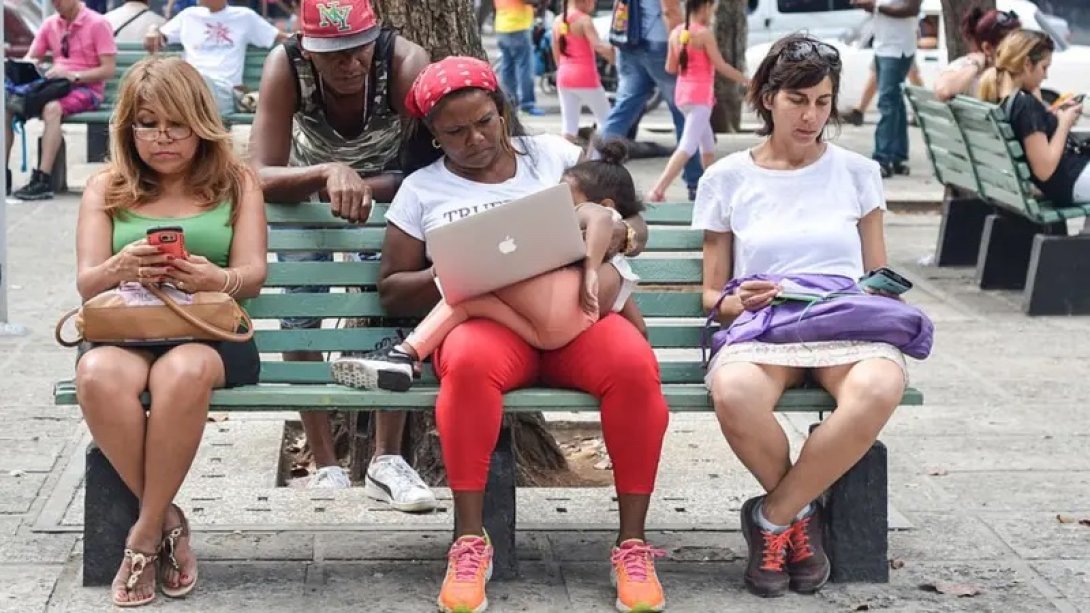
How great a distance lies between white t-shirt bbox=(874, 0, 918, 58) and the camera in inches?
554

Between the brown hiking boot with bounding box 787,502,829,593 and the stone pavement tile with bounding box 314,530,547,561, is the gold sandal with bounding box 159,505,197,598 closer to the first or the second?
the stone pavement tile with bounding box 314,530,547,561

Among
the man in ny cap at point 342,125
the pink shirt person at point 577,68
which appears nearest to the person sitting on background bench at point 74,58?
the pink shirt person at point 577,68

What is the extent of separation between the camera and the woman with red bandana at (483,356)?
4.51 m

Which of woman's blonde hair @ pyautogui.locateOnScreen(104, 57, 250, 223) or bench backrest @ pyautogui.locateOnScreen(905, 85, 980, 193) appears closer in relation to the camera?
woman's blonde hair @ pyautogui.locateOnScreen(104, 57, 250, 223)

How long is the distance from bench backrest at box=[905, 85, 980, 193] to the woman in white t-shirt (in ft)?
15.0

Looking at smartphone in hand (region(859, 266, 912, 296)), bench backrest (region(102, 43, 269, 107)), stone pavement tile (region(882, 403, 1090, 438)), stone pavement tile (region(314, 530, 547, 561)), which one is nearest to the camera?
smartphone in hand (region(859, 266, 912, 296))

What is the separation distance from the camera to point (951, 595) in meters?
4.69

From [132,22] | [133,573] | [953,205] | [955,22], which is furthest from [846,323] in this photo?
[132,22]

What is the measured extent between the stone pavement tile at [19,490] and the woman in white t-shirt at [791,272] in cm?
207

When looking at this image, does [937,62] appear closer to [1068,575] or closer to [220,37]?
[220,37]

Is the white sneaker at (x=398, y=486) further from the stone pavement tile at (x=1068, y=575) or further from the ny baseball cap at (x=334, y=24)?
the stone pavement tile at (x=1068, y=575)

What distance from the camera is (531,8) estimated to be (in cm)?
1836

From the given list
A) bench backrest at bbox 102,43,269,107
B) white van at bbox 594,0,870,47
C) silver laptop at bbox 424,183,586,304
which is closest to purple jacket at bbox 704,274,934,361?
silver laptop at bbox 424,183,586,304

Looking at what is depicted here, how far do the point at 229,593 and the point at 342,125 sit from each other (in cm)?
146
